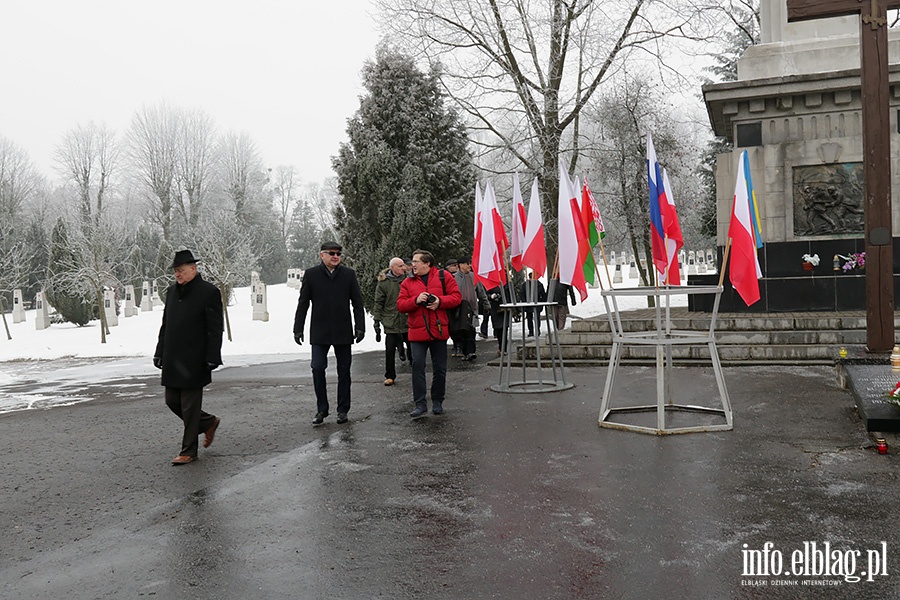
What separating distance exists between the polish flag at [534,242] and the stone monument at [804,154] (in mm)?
6481

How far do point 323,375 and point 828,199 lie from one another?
399 inches

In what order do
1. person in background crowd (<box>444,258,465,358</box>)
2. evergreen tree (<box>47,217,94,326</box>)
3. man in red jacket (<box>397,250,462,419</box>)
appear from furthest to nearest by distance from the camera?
evergreen tree (<box>47,217,94,326</box>)
person in background crowd (<box>444,258,465,358</box>)
man in red jacket (<box>397,250,462,419</box>)

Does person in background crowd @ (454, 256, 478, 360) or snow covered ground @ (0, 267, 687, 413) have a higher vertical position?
person in background crowd @ (454, 256, 478, 360)

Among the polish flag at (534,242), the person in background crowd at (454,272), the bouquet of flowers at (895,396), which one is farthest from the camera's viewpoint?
the person in background crowd at (454,272)

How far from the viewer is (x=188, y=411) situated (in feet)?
22.2

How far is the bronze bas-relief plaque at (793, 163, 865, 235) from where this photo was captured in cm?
1354

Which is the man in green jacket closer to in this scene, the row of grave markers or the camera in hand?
the camera in hand

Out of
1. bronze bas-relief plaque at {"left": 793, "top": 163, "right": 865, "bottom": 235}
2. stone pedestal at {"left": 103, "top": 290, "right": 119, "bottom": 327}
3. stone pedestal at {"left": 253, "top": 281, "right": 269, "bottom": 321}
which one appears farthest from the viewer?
stone pedestal at {"left": 103, "top": 290, "right": 119, "bottom": 327}

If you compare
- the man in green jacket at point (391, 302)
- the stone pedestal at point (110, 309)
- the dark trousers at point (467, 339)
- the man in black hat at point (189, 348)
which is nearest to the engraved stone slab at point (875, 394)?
the man in black hat at point (189, 348)

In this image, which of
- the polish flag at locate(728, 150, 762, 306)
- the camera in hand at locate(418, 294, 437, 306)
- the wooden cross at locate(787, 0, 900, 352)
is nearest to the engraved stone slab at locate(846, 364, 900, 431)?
the wooden cross at locate(787, 0, 900, 352)

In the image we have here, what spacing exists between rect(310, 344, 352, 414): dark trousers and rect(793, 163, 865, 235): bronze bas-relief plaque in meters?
9.44

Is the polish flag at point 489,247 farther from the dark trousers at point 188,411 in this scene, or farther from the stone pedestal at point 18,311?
the stone pedestal at point 18,311

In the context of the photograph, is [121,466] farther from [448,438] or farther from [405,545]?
[405,545]

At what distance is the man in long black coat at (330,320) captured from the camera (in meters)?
8.27
